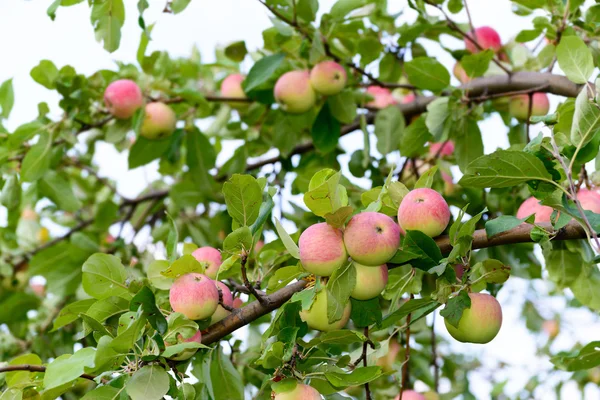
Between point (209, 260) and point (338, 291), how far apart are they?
0.31 m

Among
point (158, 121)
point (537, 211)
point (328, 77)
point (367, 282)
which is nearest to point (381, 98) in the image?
point (328, 77)

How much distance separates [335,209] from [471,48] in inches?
46.0

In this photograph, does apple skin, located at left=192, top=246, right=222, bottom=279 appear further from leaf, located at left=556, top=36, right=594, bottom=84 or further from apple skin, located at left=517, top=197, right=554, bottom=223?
leaf, located at left=556, top=36, right=594, bottom=84

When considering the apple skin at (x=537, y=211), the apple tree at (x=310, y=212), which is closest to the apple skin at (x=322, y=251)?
the apple tree at (x=310, y=212)

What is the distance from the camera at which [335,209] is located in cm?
105

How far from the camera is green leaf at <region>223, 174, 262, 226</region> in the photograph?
110 cm

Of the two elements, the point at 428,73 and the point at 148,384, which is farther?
the point at 428,73

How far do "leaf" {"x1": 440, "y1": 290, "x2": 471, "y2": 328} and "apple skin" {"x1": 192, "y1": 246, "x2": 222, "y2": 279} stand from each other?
1.29ft

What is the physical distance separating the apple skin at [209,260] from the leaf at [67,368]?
265 millimetres

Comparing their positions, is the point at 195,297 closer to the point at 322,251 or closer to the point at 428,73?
the point at 322,251

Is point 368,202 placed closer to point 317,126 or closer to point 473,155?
point 473,155

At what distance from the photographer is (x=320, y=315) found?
1108 millimetres

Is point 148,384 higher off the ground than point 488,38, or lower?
higher

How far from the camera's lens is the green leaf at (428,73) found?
1747 mm
